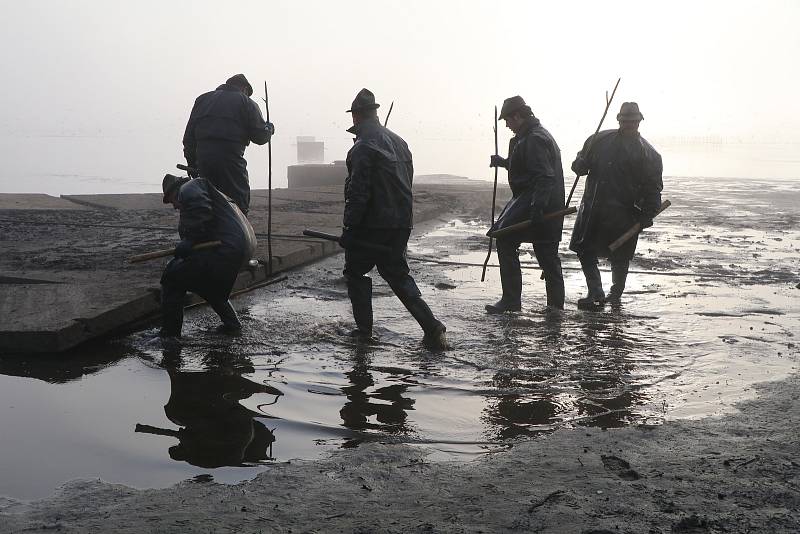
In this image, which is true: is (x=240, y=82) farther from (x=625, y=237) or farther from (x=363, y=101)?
(x=625, y=237)

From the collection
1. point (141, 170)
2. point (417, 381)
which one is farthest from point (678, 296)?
point (141, 170)

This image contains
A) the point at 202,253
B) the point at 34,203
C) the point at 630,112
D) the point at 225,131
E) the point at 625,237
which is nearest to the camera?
the point at 202,253

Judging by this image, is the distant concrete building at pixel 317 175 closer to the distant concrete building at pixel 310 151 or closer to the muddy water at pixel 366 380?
the muddy water at pixel 366 380

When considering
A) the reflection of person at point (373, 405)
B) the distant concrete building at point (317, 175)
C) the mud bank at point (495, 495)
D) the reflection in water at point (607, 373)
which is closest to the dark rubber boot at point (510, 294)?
the reflection in water at point (607, 373)

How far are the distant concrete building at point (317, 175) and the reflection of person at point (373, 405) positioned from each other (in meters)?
17.0

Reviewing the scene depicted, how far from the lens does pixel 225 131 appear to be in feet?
25.1

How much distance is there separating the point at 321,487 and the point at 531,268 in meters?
6.24

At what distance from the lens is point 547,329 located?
6.38 m

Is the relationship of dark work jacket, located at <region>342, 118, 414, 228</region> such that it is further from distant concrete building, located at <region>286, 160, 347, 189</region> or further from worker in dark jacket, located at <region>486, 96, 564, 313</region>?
distant concrete building, located at <region>286, 160, 347, 189</region>

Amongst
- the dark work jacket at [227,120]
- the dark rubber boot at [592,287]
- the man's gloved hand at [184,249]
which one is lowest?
the dark rubber boot at [592,287]

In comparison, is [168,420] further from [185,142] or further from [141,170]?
[141,170]

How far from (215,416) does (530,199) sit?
3503 mm

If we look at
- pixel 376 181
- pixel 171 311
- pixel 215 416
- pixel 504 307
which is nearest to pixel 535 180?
pixel 504 307

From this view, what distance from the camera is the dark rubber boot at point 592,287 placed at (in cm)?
724
